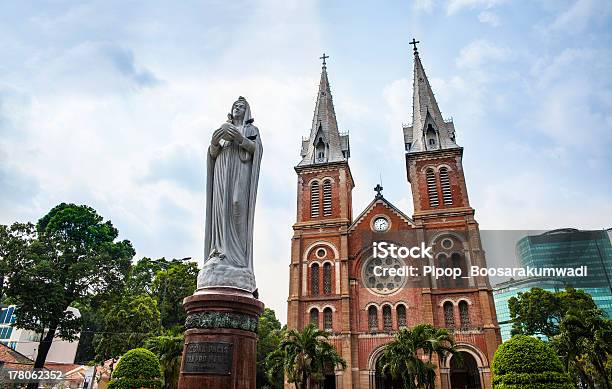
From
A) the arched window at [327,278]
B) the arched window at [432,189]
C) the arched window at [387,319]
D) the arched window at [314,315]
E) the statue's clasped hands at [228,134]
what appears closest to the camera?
the statue's clasped hands at [228,134]

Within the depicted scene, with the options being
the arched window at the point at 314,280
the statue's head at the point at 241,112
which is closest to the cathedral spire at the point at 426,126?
the arched window at the point at 314,280

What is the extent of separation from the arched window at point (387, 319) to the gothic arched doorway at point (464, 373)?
13.3ft

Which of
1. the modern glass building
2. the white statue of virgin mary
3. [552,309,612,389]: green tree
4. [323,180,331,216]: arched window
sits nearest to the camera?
the white statue of virgin mary

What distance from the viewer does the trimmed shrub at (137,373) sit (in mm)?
13430

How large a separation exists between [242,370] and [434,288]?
2431 cm

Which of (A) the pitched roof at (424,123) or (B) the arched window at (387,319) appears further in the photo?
(A) the pitched roof at (424,123)

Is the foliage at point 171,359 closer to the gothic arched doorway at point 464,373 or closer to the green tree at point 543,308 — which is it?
the gothic arched doorway at point 464,373

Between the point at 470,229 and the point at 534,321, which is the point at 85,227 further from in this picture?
the point at 534,321

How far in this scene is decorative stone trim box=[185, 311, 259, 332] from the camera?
512cm

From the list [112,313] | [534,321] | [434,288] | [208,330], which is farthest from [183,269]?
[208,330]

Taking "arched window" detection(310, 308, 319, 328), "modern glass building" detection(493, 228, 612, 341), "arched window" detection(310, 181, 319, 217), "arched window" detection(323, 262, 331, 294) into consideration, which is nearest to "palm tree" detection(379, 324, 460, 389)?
"arched window" detection(310, 308, 319, 328)

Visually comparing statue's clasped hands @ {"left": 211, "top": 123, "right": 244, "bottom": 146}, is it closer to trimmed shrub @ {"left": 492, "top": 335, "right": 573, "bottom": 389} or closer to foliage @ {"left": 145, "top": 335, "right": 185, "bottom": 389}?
trimmed shrub @ {"left": 492, "top": 335, "right": 573, "bottom": 389}

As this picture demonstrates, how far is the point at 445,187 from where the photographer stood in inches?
1211

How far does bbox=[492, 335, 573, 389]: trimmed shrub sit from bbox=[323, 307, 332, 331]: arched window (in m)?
16.0
